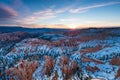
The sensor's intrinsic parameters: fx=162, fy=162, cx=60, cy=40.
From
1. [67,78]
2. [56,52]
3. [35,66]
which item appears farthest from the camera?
[56,52]

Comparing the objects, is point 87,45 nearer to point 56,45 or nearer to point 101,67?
point 56,45

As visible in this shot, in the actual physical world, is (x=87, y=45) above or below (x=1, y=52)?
above

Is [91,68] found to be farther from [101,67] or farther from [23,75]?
[23,75]

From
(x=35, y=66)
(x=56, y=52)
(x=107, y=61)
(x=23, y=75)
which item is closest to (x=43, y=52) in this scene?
(x=56, y=52)

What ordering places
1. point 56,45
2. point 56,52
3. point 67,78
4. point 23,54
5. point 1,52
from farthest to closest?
point 1,52, point 56,45, point 23,54, point 56,52, point 67,78

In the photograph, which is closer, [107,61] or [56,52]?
[107,61]

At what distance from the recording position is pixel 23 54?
12456 cm

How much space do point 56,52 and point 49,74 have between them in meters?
38.6

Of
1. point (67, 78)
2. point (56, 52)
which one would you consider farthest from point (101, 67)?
point (56, 52)

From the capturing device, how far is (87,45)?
417 feet

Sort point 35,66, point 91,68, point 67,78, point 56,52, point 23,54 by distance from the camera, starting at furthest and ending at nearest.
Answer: point 23,54 → point 56,52 → point 35,66 → point 91,68 → point 67,78

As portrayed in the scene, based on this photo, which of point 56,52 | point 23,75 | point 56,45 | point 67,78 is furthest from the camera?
point 56,45

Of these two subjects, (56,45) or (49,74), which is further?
(56,45)

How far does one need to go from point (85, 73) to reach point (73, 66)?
8.55m
